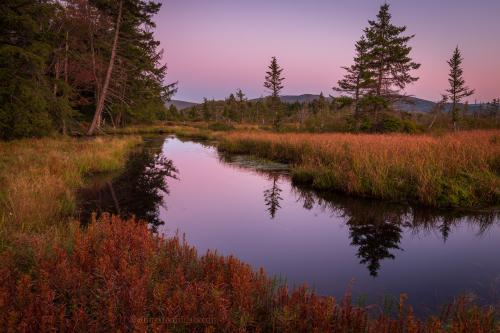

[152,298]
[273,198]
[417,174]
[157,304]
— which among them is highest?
[417,174]

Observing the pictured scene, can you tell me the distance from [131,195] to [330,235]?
21.5 ft

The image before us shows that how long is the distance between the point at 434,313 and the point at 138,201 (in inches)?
324

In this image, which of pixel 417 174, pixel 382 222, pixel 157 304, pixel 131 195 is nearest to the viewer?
pixel 157 304

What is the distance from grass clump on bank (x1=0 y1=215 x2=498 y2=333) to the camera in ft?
8.52

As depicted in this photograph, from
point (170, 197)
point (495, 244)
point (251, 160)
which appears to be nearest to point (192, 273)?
point (495, 244)

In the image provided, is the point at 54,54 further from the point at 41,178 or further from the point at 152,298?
the point at 152,298

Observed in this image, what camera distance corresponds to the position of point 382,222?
8.05m

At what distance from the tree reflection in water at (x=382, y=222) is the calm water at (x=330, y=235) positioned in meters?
0.02

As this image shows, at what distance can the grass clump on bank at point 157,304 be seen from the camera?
2598 mm

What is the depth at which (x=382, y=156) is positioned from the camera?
38.5 feet

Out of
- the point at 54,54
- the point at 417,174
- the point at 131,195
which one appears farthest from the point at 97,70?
the point at 417,174

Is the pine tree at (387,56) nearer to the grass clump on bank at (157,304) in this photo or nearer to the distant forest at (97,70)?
the distant forest at (97,70)

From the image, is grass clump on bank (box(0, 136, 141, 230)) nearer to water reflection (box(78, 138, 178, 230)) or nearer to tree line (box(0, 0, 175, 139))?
water reflection (box(78, 138, 178, 230))

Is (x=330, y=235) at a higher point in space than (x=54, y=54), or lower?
lower
